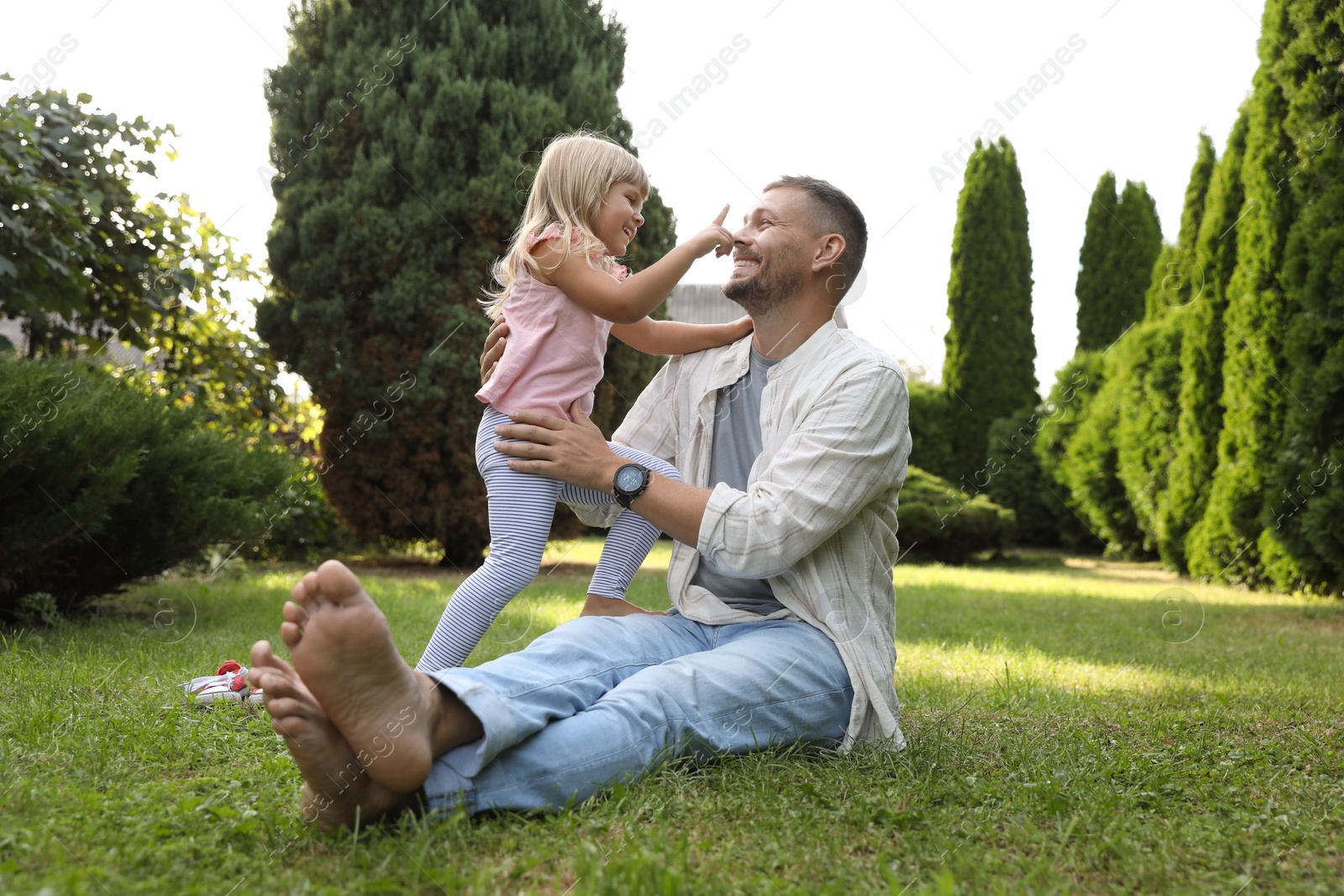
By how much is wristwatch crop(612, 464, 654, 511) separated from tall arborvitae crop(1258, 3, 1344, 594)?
19.1 feet

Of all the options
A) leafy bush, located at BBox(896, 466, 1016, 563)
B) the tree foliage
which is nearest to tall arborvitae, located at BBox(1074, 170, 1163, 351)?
leafy bush, located at BBox(896, 466, 1016, 563)

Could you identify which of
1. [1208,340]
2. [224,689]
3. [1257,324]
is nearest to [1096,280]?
[1208,340]

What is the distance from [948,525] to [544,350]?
29.4 ft

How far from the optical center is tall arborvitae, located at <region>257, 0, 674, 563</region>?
300 inches

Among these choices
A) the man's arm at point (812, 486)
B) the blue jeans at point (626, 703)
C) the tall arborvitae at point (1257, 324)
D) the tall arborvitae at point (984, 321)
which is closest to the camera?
the blue jeans at point (626, 703)

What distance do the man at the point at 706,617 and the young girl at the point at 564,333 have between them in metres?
0.11

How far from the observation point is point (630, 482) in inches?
94.2

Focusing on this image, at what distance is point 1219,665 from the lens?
4.19 meters

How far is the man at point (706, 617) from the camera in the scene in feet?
5.38

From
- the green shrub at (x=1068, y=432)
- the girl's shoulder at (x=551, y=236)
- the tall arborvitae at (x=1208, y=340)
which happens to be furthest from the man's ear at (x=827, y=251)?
the green shrub at (x=1068, y=432)

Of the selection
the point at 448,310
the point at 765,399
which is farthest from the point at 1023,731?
the point at 448,310

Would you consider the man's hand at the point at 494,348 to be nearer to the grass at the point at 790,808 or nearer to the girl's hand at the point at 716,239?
the girl's hand at the point at 716,239

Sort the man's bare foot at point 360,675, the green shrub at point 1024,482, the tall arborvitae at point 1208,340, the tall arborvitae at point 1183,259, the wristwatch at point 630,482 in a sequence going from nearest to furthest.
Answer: the man's bare foot at point 360,675, the wristwatch at point 630,482, the tall arborvitae at point 1208,340, the tall arborvitae at point 1183,259, the green shrub at point 1024,482

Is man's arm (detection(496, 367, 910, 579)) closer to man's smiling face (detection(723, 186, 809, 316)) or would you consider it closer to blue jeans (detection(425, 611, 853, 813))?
blue jeans (detection(425, 611, 853, 813))
